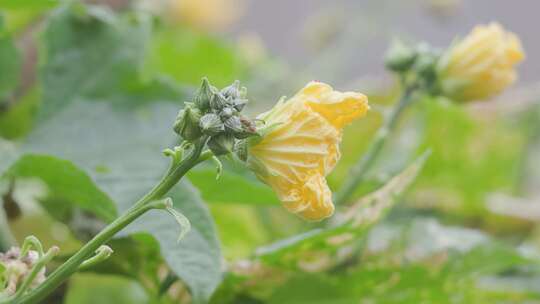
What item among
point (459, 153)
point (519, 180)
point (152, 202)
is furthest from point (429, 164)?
point (152, 202)

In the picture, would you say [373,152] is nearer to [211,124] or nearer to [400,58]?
[400,58]

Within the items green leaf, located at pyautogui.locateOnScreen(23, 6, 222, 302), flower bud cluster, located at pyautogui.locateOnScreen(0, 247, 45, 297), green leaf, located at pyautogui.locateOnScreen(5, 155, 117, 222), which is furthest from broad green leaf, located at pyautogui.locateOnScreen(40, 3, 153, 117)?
flower bud cluster, located at pyautogui.locateOnScreen(0, 247, 45, 297)

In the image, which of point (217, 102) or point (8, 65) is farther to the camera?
point (8, 65)

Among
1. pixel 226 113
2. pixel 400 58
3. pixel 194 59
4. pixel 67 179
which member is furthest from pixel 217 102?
pixel 194 59

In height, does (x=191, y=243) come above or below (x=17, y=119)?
below

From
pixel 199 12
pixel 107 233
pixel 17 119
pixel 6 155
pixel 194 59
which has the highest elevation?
pixel 199 12

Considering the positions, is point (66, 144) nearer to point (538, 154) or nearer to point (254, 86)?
point (254, 86)
